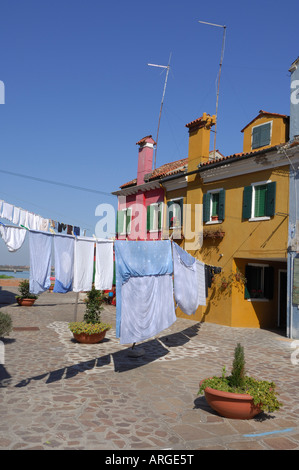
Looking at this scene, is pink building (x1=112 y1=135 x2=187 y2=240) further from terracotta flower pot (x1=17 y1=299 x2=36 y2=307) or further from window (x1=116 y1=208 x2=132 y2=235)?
terracotta flower pot (x1=17 y1=299 x2=36 y2=307)

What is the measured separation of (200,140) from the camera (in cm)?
1848

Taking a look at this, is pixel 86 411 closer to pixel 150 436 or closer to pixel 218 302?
pixel 150 436

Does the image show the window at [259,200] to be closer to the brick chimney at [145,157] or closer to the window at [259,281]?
the window at [259,281]

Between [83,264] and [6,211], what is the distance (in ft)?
24.3

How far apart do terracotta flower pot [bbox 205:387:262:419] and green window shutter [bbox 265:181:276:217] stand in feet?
32.0

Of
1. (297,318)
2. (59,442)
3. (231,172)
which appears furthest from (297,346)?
(59,442)

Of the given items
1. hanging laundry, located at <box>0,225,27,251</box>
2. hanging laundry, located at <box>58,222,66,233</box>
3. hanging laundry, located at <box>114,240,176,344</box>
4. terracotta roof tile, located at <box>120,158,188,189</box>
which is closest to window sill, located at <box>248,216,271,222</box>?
terracotta roof tile, located at <box>120,158,188,189</box>

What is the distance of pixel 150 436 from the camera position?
5410 mm

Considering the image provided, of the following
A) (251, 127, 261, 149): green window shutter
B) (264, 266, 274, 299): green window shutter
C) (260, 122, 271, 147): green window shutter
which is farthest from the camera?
(264, 266, 274, 299): green window shutter

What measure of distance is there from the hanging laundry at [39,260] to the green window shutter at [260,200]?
9788 millimetres

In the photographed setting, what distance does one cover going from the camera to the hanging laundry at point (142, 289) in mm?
8047

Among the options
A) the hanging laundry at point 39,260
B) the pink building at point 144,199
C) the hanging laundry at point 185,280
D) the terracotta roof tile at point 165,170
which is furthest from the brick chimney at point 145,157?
the hanging laundry at point 39,260

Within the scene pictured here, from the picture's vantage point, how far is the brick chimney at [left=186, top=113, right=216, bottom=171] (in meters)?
18.4

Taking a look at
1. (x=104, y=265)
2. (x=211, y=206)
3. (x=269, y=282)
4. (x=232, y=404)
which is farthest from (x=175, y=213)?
(x=232, y=404)
